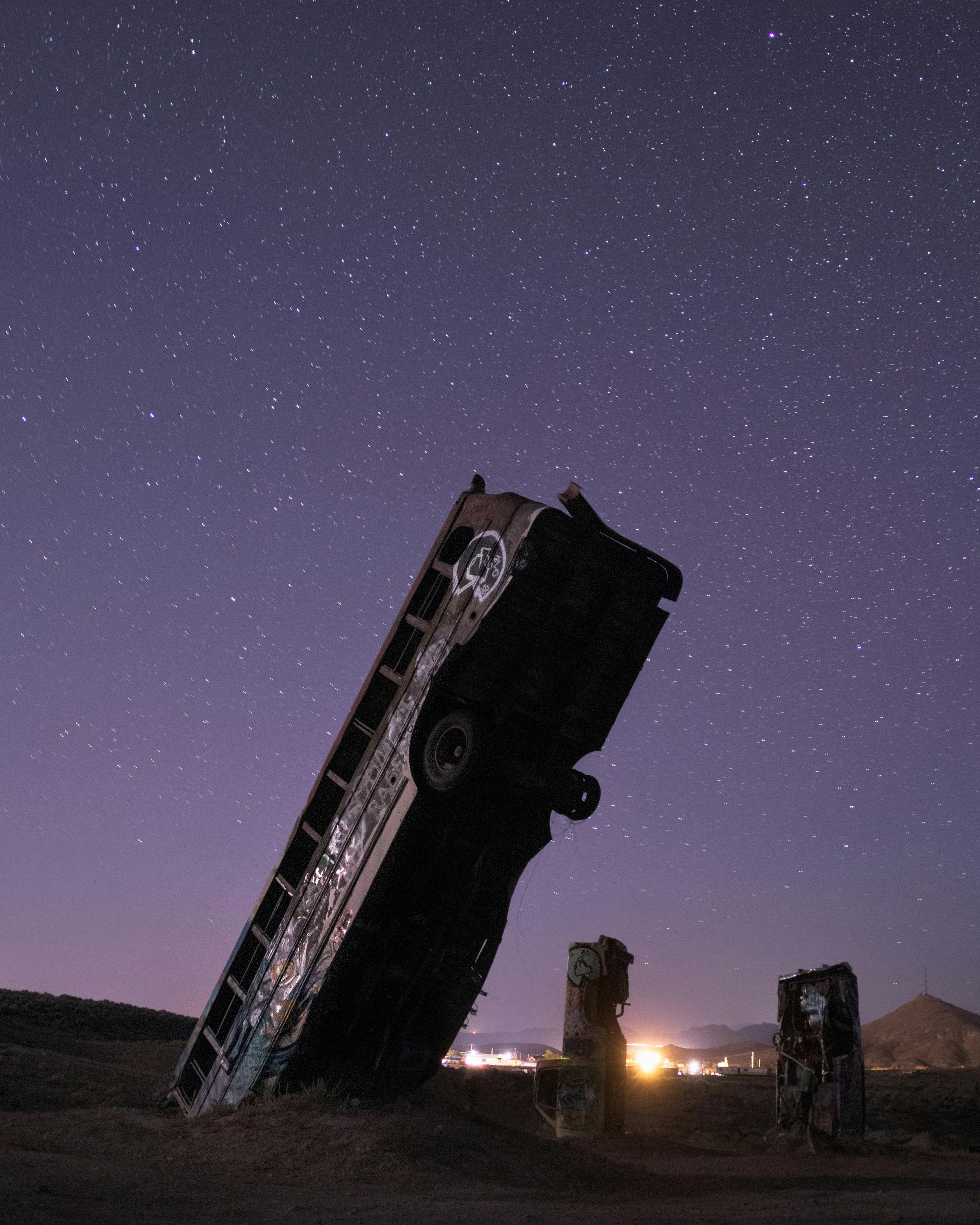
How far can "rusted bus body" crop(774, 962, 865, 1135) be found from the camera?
14453 mm

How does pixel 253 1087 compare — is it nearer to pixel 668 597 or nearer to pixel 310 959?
pixel 310 959

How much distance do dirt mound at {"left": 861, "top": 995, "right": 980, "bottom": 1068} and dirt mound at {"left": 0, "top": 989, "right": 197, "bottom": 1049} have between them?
1164 inches

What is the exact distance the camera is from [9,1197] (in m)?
5.89

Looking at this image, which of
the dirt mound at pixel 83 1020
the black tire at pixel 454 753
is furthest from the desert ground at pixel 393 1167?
the dirt mound at pixel 83 1020

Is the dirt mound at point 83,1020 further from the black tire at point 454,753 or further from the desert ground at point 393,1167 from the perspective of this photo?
the black tire at point 454,753

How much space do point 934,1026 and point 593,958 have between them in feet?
219

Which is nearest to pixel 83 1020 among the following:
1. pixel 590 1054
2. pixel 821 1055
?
pixel 590 1054

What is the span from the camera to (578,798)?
36.2 feet

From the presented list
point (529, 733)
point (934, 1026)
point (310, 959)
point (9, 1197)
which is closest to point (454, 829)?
point (529, 733)

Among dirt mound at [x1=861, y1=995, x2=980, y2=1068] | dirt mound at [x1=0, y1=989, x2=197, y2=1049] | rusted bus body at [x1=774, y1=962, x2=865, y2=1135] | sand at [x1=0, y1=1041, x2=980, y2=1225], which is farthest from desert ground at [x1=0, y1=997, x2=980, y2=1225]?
dirt mound at [x1=861, y1=995, x2=980, y2=1068]

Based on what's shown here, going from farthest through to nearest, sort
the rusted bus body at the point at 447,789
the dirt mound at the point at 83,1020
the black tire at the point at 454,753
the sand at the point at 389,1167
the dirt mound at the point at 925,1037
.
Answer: the dirt mound at the point at 925,1037 < the dirt mound at the point at 83,1020 < the rusted bus body at the point at 447,789 < the black tire at the point at 454,753 < the sand at the point at 389,1167

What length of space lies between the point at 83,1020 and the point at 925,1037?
62.0 metres

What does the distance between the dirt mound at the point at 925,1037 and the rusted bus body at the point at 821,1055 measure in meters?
28.0

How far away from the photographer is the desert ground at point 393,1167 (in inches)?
262
